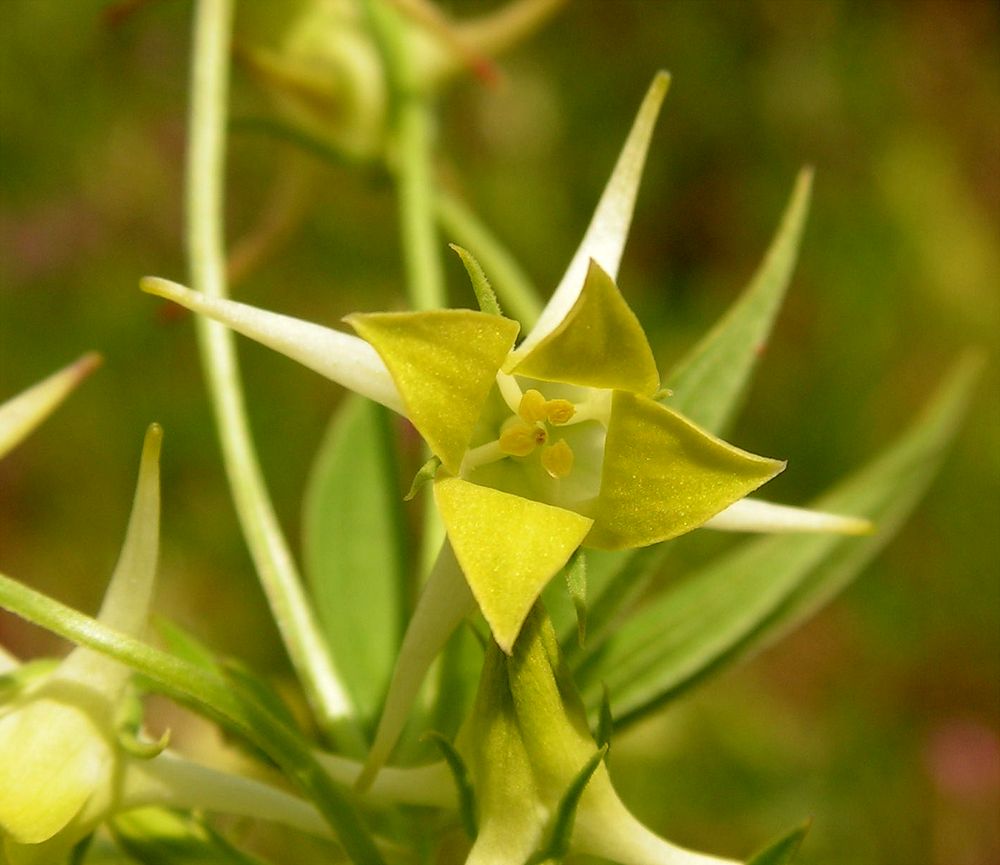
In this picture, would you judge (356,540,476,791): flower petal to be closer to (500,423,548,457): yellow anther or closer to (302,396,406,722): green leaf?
(500,423,548,457): yellow anther

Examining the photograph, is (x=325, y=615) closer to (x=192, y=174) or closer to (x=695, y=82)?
(x=192, y=174)

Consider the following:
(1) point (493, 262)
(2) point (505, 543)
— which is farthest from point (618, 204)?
(1) point (493, 262)

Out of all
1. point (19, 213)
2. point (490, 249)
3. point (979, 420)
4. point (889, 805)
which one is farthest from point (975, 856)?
point (19, 213)

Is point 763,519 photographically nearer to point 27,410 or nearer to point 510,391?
point 510,391

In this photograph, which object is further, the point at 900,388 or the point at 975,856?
the point at 900,388

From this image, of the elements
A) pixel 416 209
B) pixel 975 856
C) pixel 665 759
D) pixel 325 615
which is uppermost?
pixel 416 209

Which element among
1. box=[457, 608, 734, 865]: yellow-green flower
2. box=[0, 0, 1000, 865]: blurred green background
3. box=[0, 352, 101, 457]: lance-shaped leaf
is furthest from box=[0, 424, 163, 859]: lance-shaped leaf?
box=[0, 0, 1000, 865]: blurred green background
